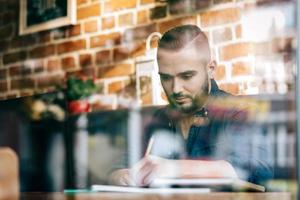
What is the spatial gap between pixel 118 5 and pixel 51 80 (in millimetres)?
401

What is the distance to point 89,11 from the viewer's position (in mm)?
2059

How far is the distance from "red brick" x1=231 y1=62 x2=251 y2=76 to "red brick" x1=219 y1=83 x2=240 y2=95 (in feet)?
0.12

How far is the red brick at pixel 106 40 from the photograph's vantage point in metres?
2.01

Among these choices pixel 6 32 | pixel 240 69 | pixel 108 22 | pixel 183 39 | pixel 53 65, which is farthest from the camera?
pixel 6 32

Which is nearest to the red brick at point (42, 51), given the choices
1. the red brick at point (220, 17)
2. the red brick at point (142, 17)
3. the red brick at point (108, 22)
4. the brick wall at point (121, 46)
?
the brick wall at point (121, 46)

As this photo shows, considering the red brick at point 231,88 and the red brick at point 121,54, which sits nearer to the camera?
the red brick at point 231,88

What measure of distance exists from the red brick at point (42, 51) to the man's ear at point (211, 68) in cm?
64

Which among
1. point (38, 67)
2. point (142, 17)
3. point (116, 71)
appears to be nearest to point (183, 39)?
point (142, 17)

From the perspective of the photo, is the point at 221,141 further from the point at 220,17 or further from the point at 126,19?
the point at 126,19

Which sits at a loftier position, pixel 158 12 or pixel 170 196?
pixel 158 12

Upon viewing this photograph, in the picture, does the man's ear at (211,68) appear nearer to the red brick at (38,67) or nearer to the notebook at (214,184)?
the notebook at (214,184)

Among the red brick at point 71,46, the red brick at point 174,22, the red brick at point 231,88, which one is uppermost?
the red brick at point 174,22

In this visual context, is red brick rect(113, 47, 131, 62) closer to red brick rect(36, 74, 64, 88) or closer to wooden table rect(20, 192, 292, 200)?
red brick rect(36, 74, 64, 88)

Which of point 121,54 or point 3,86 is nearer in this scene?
point 121,54
